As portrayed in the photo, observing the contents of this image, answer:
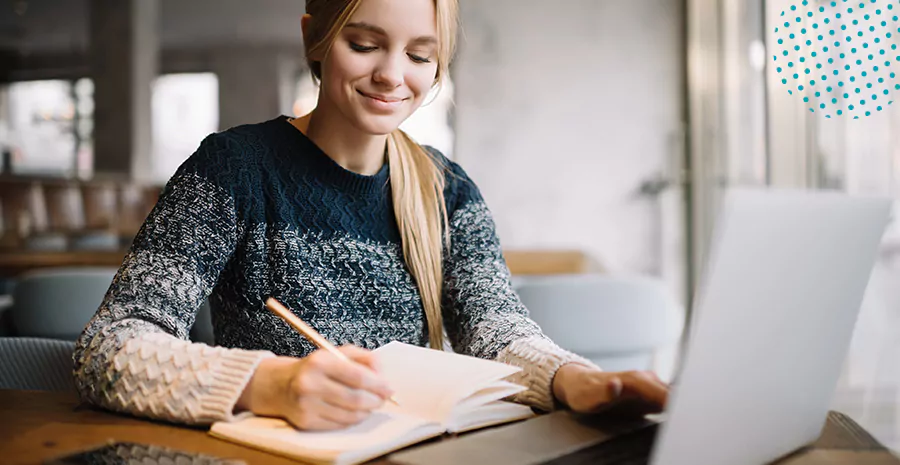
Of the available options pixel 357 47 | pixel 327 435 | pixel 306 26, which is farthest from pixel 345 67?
pixel 327 435

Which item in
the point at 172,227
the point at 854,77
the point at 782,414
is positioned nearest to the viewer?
the point at 782,414

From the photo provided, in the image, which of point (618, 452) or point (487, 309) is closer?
point (618, 452)

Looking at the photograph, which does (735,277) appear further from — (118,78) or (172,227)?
(118,78)

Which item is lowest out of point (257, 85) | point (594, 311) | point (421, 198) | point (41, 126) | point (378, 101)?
point (594, 311)

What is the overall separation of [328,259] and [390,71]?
0.88 feet

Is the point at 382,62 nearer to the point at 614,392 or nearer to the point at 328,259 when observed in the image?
the point at 328,259

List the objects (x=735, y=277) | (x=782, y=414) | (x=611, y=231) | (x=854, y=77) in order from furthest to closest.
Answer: (x=611, y=231) → (x=854, y=77) → (x=782, y=414) → (x=735, y=277)

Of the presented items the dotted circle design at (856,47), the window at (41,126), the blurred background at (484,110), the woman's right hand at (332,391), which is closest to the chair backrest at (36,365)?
the woman's right hand at (332,391)

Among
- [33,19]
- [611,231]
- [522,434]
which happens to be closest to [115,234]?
[33,19]

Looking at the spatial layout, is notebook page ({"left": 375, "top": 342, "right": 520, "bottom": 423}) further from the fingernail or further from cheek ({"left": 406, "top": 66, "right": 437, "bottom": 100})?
cheek ({"left": 406, "top": 66, "right": 437, "bottom": 100})

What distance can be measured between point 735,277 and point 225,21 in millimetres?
6107

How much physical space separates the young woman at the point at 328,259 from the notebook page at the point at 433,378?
0.30 feet

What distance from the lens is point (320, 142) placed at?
3.75ft

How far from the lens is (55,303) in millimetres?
1863
